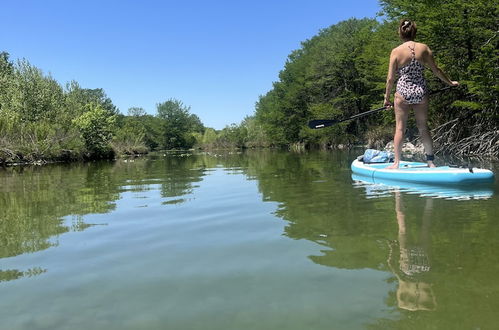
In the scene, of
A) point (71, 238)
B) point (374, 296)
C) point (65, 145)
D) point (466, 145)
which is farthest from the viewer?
point (65, 145)

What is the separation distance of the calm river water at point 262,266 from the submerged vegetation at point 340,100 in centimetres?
1170

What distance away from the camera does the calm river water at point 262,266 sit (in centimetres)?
205

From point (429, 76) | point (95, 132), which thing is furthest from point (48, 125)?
point (429, 76)

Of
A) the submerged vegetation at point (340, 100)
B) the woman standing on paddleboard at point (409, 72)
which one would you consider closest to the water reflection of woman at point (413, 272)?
the woman standing on paddleboard at point (409, 72)

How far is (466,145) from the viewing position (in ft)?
47.9

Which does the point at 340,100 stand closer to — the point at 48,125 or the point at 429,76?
the point at 429,76

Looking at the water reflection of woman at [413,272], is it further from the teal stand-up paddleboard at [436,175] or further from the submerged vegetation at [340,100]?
the submerged vegetation at [340,100]

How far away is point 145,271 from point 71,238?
153cm

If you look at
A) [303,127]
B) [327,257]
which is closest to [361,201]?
[327,257]

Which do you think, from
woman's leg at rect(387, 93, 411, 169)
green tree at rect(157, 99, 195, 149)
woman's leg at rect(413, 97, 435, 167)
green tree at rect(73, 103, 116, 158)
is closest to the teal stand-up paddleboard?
woman's leg at rect(413, 97, 435, 167)

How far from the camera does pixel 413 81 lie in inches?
267

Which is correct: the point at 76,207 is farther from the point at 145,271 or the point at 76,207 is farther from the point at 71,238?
the point at 145,271

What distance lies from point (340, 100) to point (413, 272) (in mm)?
41008

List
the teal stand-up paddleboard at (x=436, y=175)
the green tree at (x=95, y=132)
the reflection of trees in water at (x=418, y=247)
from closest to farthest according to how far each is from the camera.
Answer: the reflection of trees in water at (x=418, y=247) < the teal stand-up paddleboard at (x=436, y=175) < the green tree at (x=95, y=132)
